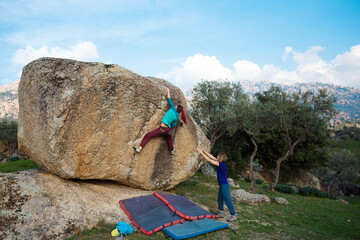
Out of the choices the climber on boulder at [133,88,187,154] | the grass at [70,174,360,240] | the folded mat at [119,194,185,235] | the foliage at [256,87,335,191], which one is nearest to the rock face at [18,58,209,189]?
the climber on boulder at [133,88,187,154]

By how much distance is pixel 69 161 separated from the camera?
11.0 m

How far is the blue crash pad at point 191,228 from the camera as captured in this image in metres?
8.97

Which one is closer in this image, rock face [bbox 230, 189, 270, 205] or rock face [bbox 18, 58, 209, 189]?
rock face [bbox 18, 58, 209, 189]

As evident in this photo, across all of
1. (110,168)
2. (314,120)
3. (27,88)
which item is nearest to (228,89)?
(314,120)

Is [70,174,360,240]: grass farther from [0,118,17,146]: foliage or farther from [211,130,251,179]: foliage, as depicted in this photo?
[0,118,17,146]: foliage

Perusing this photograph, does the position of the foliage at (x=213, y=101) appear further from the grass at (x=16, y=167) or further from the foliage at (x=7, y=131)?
the foliage at (x=7, y=131)

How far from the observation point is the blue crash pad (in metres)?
8.97

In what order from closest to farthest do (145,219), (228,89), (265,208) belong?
(145,219), (265,208), (228,89)

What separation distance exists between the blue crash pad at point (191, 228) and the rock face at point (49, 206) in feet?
8.23

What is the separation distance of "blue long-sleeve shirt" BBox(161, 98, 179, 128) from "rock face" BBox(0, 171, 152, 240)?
16.1 ft

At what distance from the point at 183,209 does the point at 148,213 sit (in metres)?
1.76

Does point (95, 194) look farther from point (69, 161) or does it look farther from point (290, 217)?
point (290, 217)

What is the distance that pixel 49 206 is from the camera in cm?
969

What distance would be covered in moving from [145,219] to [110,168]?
360cm
